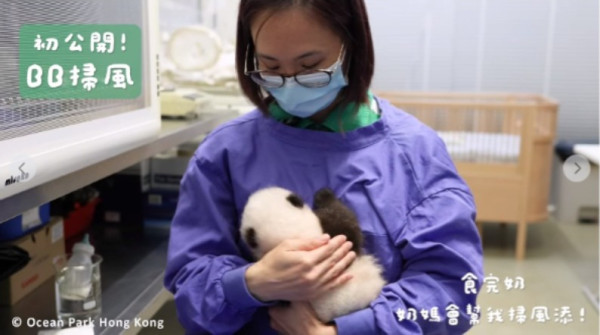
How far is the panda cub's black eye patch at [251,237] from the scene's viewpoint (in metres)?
0.62

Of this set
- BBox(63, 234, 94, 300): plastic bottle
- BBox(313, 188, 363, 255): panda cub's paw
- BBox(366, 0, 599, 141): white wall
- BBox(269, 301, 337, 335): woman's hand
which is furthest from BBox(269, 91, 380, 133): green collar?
BBox(366, 0, 599, 141): white wall

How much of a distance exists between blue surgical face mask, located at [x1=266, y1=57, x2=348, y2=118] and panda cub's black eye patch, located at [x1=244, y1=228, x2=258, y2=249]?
0.60 feet

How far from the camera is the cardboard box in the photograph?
87 centimetres

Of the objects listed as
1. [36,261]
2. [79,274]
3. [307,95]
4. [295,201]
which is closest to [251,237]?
[295,201]

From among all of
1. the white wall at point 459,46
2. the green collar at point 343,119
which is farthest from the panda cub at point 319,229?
the white wall at point 459,46

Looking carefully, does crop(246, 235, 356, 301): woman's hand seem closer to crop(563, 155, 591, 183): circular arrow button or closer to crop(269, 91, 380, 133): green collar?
crop(269, 91, 380, 133): green collar

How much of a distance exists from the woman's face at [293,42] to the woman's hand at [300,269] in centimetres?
22

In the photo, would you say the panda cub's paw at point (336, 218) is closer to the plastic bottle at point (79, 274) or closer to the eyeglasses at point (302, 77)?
the eyeglasses at point (302, 77)

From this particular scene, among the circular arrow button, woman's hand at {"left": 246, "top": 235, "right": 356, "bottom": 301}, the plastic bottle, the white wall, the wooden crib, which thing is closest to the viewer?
woman's hand at {"left": 246, "top": 235, "right": 356, "bottom": 301}

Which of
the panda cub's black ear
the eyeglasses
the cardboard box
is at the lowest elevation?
the cardboard box

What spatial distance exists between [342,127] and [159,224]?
2.62 ft

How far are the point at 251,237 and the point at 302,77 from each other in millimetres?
210

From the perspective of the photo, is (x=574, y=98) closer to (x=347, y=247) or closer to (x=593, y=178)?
(x=593, y=178)

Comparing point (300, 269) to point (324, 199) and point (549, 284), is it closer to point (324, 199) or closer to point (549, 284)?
point (324, 199)
